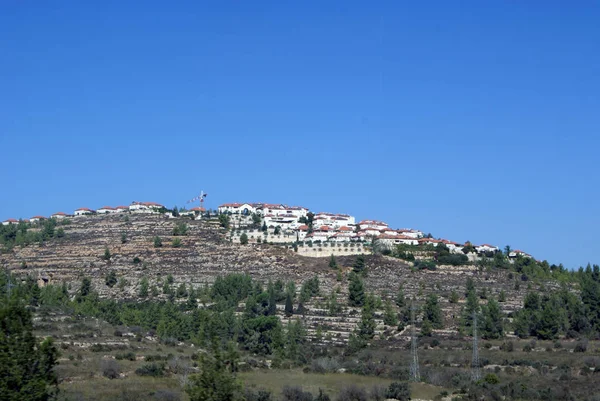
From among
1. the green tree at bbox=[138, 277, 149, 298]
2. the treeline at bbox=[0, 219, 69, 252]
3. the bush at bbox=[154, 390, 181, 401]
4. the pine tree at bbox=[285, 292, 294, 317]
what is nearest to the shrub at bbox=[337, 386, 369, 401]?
the bush at bbox=[154, 390, 181, 401]

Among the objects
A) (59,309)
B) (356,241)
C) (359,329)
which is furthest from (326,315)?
(356,241)

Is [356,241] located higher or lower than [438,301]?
higher

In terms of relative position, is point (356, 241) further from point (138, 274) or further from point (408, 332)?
point (408, 332)

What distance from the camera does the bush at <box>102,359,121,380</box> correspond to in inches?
1701

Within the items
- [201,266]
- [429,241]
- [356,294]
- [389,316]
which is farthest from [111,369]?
[429,241]

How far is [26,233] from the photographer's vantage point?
119 meters

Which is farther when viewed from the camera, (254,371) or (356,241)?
(356,241)

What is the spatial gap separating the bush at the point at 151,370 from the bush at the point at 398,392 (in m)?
11.7

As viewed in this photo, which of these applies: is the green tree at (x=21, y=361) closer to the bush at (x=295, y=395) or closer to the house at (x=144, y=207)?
the bush at (x=295, y=395)

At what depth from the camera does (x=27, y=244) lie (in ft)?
369

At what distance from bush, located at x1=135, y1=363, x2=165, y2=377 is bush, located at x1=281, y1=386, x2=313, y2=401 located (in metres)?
7.20

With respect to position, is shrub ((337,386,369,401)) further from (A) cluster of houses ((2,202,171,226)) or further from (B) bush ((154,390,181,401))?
(A) cluster of houses ((2,202,171,226))

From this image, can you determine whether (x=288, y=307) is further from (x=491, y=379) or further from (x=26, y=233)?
(x=26, y=233)

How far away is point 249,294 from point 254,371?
30967 millimetres
